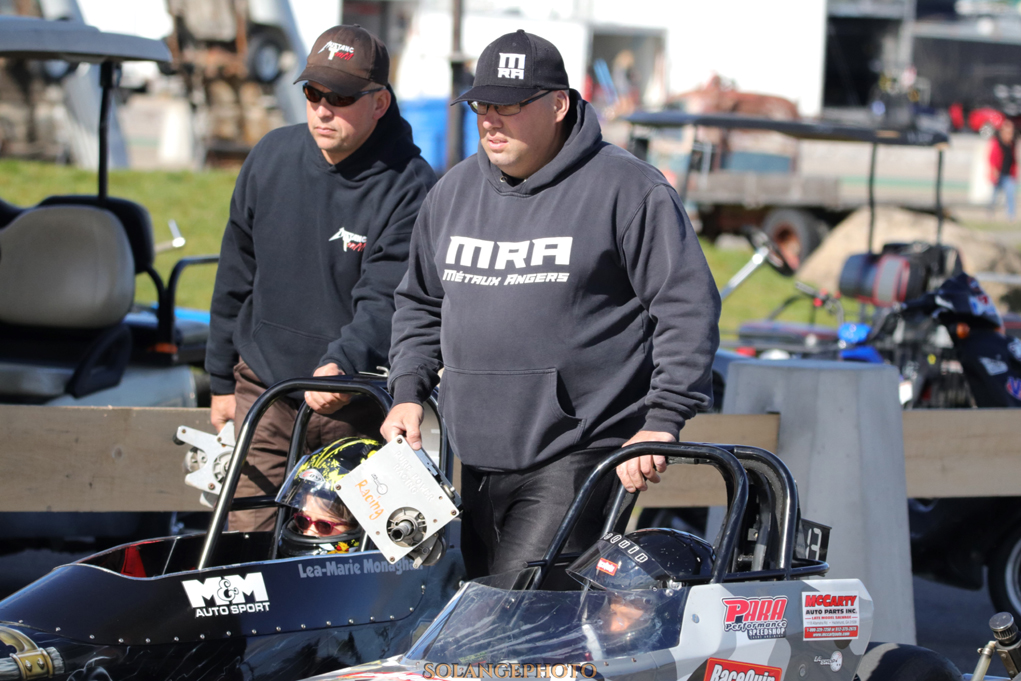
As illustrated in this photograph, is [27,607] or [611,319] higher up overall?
[611,319]

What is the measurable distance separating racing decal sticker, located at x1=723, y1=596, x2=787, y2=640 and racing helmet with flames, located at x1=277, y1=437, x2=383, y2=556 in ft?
3.60

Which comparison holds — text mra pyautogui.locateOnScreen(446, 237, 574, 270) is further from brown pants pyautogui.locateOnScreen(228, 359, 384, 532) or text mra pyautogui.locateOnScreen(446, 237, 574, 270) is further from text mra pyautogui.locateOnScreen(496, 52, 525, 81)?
brown pants pyautogui.locateOnScreen(228, 359, 384, 532)

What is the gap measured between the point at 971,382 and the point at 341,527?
3.59 m

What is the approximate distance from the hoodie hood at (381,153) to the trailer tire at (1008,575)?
307 cm

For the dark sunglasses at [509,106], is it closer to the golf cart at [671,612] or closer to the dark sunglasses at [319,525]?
the golf cart at [671,612]

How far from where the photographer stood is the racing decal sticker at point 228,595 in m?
2.91

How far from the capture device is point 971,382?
18.6ft

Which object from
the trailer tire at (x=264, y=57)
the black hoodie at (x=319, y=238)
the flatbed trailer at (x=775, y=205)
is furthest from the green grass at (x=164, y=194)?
the black hoodie at (x=319, y=238)

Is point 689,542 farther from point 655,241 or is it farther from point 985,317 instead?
A: point 985,317

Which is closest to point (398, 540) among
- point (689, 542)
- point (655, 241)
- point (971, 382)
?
point (689, 542)

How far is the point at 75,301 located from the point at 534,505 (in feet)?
10.8

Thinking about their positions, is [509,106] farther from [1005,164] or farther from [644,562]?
[1005,164]

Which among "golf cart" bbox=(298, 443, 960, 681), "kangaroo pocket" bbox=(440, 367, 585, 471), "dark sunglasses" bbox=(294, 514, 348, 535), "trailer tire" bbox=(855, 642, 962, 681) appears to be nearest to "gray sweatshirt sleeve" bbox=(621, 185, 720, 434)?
"golf cart" bbox=(298, 443, 960, 681)

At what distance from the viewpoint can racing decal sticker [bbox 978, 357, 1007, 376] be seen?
5.60 meters
